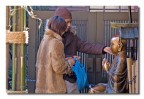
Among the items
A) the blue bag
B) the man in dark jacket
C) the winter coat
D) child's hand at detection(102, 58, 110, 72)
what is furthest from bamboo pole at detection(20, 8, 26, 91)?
child's hand at detection(102, 58, 110, 72)

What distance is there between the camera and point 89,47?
3.99m

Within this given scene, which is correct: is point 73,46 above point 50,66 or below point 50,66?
above

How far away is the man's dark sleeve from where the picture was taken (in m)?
3.98

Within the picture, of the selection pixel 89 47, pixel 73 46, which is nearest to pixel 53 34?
pixel 73 46

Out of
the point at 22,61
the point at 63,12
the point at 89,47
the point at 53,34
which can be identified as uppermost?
the point at 63,12

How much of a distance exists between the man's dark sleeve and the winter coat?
161mm

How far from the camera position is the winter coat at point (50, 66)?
3.95 metres

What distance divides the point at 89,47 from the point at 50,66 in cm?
38

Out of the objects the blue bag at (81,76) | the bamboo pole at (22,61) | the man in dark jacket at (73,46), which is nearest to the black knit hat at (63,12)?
the man in dark jacket at (73,46)

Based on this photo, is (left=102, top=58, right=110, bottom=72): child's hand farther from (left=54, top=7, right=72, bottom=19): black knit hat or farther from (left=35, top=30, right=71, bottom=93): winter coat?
(left=54, top=7, right=72, bottom=19): black knit hat

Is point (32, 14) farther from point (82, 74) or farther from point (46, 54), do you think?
point (82, 74)

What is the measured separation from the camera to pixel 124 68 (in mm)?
3959

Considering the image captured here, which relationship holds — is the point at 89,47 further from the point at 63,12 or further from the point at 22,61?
the point at 22,61

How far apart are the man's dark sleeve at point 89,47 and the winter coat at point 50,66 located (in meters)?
0.16
